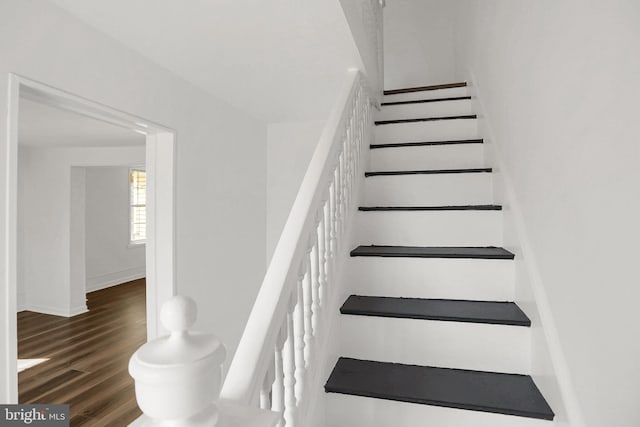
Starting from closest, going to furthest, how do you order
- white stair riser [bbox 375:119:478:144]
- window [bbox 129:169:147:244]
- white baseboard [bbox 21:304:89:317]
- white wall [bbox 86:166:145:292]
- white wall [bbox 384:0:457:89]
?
1. white stair riser [bbox 375:119:478:144]
2. white wall [bbox 384:0:457:89]
3. white baseboard [bbox 21:304:89:317]
4. white wall [bbox 86:166:145:292]
5. window [bbox 129:169:147:244]

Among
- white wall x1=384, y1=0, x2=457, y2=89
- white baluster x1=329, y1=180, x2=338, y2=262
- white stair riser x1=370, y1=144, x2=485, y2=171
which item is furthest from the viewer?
white wall x1=384, y1=0, x2=457, y2=89

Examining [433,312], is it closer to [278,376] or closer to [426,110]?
[278,376]

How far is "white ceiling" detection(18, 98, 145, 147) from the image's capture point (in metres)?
3.03

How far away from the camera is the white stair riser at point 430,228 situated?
193cm

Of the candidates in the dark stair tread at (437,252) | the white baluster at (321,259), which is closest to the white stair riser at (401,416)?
the white baluster at (321,259)

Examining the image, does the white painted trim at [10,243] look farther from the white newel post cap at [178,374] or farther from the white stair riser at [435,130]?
the white stair riser at [435,130]

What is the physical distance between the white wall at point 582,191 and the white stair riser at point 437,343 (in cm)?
11

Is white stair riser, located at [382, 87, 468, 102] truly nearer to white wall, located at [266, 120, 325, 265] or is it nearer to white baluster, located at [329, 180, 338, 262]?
white wall, located at [266, 120, 325, 265]

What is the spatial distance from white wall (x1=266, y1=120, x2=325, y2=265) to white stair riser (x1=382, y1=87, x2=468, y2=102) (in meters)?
0.75

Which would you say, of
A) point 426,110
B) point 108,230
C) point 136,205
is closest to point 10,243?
point 426,110

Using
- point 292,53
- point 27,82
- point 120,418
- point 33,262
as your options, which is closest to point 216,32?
point 292,53

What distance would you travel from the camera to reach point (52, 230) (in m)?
5.50

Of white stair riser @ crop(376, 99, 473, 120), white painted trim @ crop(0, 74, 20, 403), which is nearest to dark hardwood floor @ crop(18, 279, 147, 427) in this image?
white painted trim @ crop(0, 74, 20, 403)

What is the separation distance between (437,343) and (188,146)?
2.04 metres
